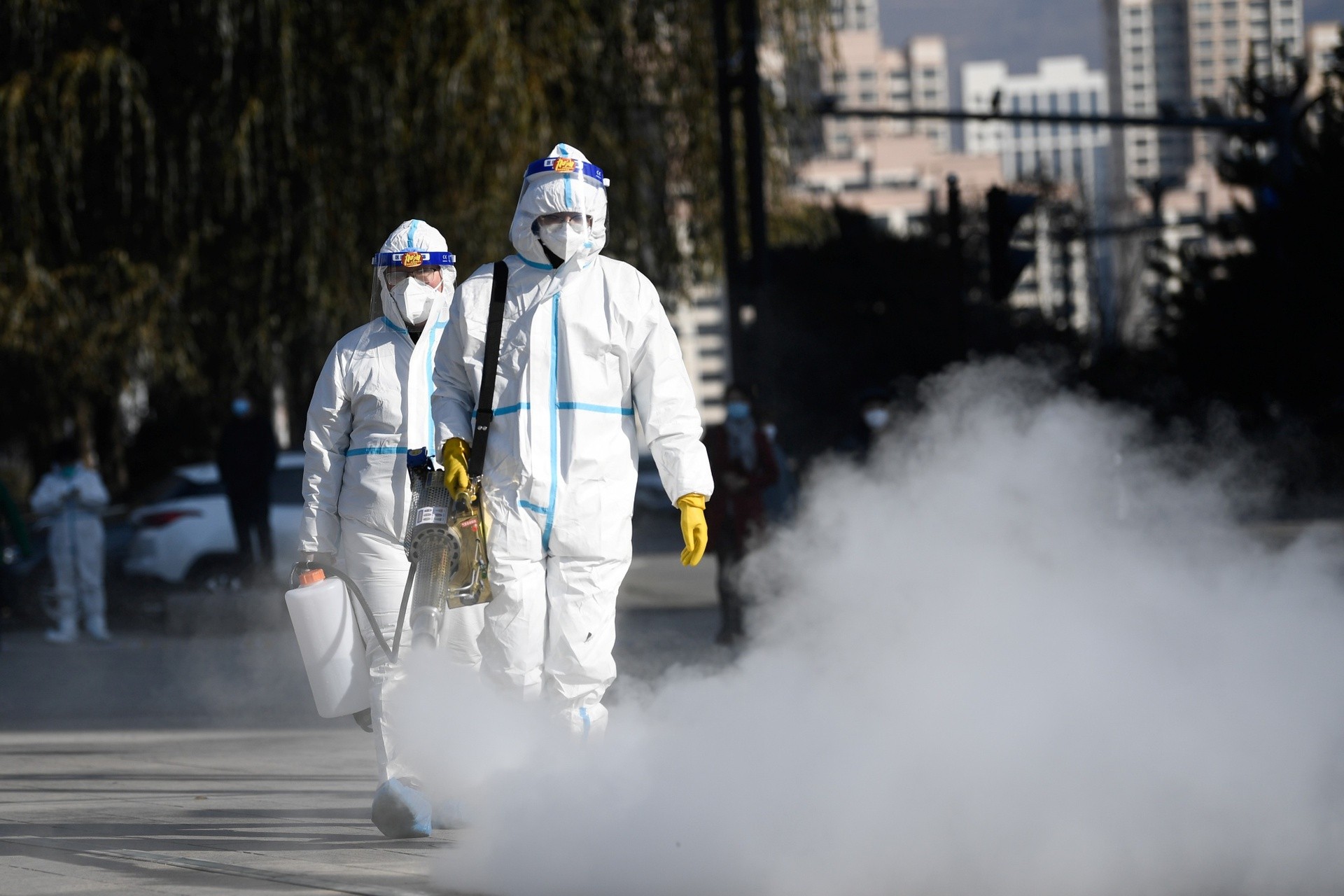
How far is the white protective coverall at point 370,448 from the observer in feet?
16.9

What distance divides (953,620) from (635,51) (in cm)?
1140

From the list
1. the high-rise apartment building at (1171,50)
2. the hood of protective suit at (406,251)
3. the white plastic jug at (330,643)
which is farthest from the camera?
the high-rise apartment building at (1171,50)

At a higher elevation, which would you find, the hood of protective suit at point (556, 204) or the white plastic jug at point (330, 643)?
the hood of protective suit at point (556, 204)

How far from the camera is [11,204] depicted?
1372 centimetres

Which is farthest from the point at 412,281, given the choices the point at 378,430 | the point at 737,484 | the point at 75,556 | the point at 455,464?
the point at 75,556

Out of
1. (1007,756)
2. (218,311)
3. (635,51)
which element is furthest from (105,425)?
(1007,756)

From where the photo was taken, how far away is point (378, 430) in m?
5.20

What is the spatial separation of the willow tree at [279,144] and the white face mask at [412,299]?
27.3ft

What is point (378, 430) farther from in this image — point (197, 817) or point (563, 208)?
point (197, 817)

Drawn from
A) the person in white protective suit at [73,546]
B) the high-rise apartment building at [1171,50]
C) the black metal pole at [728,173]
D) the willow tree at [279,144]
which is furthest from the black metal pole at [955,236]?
the high-rise apartment building at [1171,50]

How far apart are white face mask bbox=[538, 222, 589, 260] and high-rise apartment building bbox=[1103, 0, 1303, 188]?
139m

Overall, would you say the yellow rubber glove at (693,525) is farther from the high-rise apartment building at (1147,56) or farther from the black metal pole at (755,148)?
the high-rise apartment building at (1147,56)

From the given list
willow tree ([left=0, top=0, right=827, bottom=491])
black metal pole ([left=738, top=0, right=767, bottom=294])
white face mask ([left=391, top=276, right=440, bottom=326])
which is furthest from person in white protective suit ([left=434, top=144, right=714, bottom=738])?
willow tree ([left=0, top=0, right=827, bottom=491])

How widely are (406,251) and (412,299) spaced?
152mm
